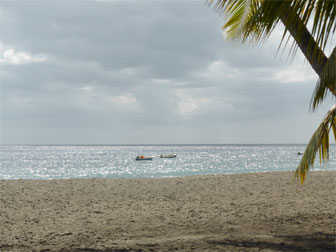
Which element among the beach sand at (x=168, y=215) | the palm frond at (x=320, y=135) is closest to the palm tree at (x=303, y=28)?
the palm frond at (x=320, y=135)

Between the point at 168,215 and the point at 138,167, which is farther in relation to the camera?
the point at 138,167

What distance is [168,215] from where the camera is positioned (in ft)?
26.8

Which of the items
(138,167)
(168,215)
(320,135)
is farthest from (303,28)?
(138,167)

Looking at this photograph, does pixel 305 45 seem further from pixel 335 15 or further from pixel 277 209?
pixel 277 209

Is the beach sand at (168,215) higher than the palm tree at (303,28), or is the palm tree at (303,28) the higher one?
the palm tree at (303,28)

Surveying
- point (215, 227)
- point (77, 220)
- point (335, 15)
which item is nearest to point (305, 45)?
point (335, 15)

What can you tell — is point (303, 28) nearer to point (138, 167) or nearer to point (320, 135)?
point (320, 135)

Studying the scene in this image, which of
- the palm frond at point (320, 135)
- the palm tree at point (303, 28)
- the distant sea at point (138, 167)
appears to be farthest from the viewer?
the distant sea at point (138, 167)

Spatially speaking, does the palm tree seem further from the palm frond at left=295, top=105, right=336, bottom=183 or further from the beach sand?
the beach sand

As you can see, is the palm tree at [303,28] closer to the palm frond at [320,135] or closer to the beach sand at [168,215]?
the palm frond at [320,135]

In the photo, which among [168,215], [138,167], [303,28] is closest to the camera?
[303,28]

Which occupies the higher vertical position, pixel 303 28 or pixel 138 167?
pixel 303 28

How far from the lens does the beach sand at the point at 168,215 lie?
5582mm

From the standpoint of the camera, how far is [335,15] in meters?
3.23
